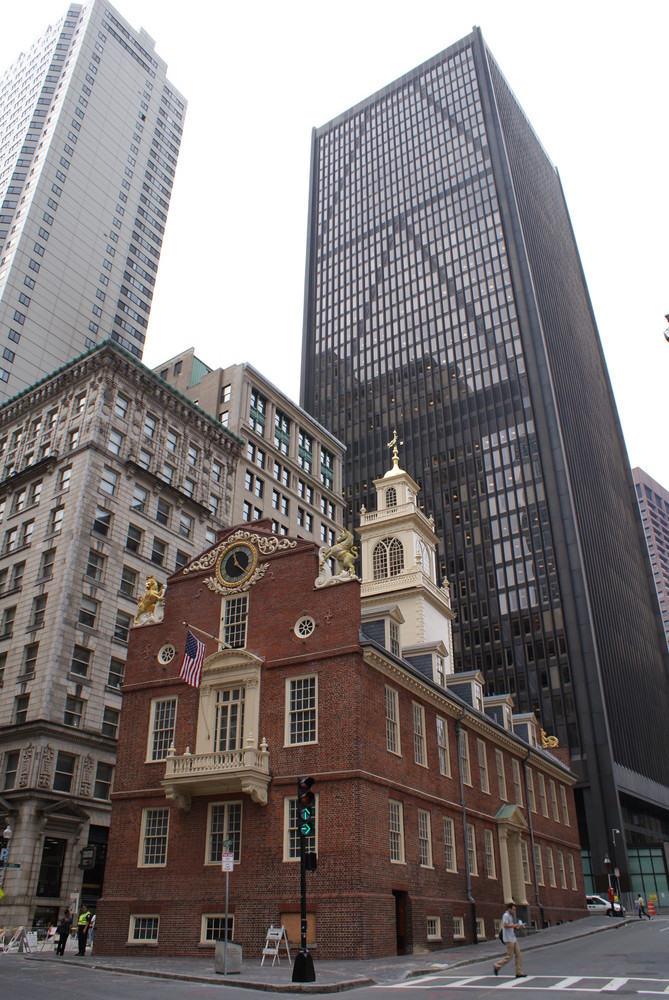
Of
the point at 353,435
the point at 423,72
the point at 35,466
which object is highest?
the point at 423,72

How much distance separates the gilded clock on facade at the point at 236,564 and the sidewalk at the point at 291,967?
1353cm

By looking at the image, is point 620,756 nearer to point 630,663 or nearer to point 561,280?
point 630,663

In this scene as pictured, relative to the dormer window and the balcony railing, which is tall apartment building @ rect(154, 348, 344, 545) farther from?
the balcony railing

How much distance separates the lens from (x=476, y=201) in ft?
426

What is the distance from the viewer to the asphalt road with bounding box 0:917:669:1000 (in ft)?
52.6

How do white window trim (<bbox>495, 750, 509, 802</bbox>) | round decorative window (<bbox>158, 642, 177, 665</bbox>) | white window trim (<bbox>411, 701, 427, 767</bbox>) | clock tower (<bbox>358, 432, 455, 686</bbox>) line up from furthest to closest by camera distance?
clock tower (<bbox>358, 432, 455, 686</bbox>) → white window trim (<bbox>495, 750, 509, 802</bbox>) → round decorative window (<bbox>158, 642, 177, 665</bbox>) → white window trim (<bbox>411, 701, 427, 767</bbox>)

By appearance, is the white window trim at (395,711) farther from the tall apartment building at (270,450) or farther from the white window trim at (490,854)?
the tall apartment building at (270,450)

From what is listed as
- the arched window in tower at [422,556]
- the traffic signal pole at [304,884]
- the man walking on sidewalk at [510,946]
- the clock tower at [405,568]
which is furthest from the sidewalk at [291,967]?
the arched window in tower at [422,556]

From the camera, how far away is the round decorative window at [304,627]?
28.9m

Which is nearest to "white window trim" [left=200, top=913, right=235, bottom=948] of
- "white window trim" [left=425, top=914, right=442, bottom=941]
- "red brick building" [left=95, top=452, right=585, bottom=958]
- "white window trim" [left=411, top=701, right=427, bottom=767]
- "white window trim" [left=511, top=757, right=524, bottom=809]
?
"red brick building" [left=95, top=452, right=585, bottom=958]

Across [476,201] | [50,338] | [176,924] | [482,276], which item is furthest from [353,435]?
[176,924]

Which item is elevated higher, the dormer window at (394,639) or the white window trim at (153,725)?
the dormer window at (394,639)

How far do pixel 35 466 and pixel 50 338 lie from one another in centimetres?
4334

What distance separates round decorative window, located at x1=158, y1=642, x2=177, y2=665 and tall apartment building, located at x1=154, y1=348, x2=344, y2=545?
31556mm
